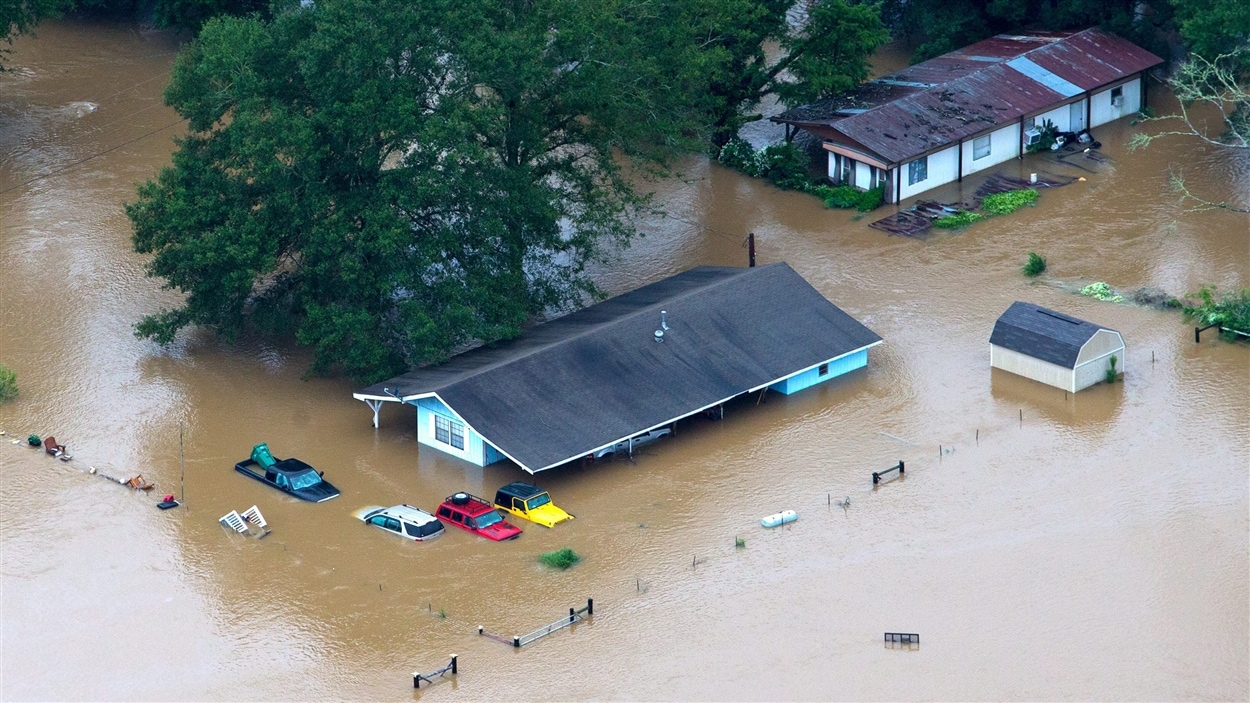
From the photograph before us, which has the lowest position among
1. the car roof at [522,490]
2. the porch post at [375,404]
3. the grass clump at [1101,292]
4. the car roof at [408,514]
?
the car roof at [408,514]

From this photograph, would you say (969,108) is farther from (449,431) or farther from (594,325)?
(449,431)

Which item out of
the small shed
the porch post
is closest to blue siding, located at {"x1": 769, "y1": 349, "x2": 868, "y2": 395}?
the small shed

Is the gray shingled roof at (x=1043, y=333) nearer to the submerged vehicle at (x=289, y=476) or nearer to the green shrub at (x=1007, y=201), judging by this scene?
the green shrub at (x=1007, y=201)

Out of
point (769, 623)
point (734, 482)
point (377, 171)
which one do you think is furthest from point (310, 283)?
point (769, 623)

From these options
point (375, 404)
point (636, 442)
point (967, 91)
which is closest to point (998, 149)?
point (967, 91)

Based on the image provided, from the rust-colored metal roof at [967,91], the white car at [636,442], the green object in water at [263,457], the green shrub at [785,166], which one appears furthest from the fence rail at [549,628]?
the green shrub at [785,166]

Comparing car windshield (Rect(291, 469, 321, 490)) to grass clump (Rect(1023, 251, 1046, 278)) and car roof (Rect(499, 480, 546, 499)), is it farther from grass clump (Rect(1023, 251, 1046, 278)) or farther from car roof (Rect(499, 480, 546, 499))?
grass clump (Rect(1023, 251, 1046, 278))
